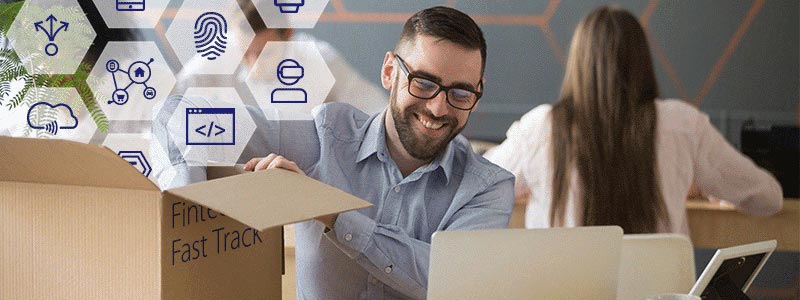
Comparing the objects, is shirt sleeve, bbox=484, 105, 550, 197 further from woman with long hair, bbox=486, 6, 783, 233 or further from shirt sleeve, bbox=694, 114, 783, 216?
shirt sleeve, bbox=694, 114, 783, 216

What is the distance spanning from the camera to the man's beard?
2.04 metres

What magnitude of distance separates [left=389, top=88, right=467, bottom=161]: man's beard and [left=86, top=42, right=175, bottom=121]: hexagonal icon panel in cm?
125

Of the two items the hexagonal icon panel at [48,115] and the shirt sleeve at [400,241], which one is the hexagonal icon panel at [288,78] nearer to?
the hexagonal icon panel at [48,115]

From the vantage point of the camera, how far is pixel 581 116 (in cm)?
282

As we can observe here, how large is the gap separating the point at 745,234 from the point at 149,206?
8.07ft

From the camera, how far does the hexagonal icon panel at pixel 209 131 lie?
5.99 feet

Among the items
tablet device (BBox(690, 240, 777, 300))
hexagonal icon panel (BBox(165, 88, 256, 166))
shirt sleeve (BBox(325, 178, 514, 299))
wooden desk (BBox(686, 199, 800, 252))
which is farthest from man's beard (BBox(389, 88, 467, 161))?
wooden desk (BBox(686, 199, 800, 252))

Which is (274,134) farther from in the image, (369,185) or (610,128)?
(610,128)

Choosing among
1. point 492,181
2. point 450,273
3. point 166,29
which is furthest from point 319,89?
point 450,273

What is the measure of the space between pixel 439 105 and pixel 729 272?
2.35 feet

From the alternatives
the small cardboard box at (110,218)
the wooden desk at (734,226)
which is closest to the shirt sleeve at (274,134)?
the small cardboard box at (110,218)

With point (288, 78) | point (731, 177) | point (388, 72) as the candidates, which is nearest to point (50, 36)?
point (288, 78)

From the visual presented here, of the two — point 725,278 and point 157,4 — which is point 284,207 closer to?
point 725,278

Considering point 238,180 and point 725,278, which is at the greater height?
point 238,180
